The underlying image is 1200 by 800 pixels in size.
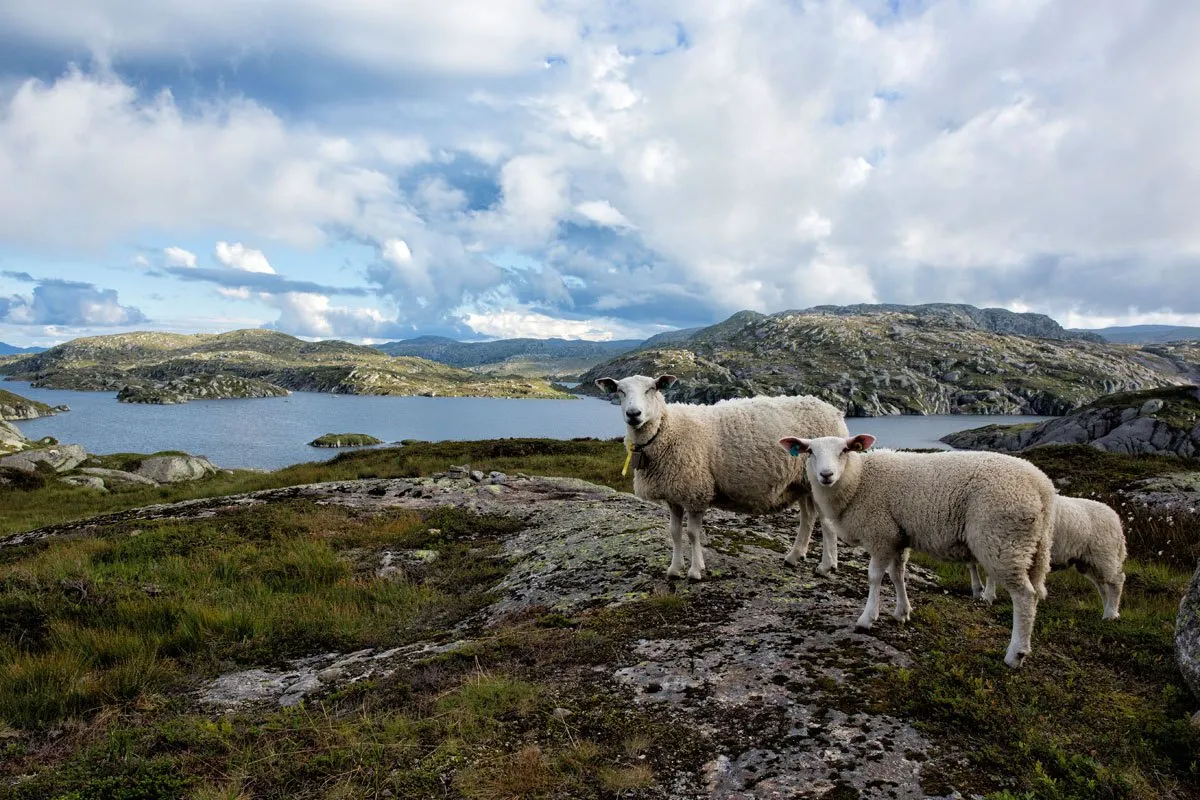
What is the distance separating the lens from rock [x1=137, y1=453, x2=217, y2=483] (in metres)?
38.1

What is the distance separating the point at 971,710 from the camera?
4852 mm

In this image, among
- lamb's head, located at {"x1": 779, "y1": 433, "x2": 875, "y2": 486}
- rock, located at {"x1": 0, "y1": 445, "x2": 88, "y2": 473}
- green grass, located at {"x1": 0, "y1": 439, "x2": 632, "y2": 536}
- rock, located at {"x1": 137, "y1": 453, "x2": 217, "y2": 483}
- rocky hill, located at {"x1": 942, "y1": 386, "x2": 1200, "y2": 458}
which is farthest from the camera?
rocky hill, located at {"x1": 942, "y1": 386, "x2": 1200, "y2": 458}

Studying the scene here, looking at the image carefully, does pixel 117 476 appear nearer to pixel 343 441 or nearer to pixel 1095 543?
pixel 1095 543

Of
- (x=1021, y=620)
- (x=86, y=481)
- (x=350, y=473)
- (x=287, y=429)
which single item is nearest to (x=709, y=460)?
(x=1021, y=620)

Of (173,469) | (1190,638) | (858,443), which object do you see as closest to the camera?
(1190,638)

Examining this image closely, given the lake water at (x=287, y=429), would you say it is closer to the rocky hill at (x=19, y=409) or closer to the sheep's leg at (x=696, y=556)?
the rocky hill at (x=19, y=409)

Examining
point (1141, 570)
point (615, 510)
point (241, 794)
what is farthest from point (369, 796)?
point (1141, 570)

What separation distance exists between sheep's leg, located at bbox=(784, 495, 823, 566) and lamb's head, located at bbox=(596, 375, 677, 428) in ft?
10.3

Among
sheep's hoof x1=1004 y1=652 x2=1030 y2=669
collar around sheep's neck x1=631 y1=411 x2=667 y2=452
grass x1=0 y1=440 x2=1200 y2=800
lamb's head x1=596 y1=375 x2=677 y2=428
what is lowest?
grass x1=0 y1=440 x2=1200 y2=800

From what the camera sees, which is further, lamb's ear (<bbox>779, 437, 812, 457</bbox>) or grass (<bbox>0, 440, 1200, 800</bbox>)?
lamb's ear (<bbox>779, 437, 812, 457</bbox>)

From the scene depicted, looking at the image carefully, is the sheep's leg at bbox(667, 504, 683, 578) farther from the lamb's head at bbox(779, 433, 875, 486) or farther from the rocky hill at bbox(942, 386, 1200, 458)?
the rocky hill at bbox(942, 386, 1200, 458)

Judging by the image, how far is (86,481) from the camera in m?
33.4

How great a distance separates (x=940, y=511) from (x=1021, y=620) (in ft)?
4.86

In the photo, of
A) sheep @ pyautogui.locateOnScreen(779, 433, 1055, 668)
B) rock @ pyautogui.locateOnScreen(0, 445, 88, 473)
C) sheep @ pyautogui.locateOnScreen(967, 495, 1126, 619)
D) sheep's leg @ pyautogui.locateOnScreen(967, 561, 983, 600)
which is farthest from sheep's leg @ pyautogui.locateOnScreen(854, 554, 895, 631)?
rock @ pyautogui.locateOnScreen(0, 445, 88, 473)
